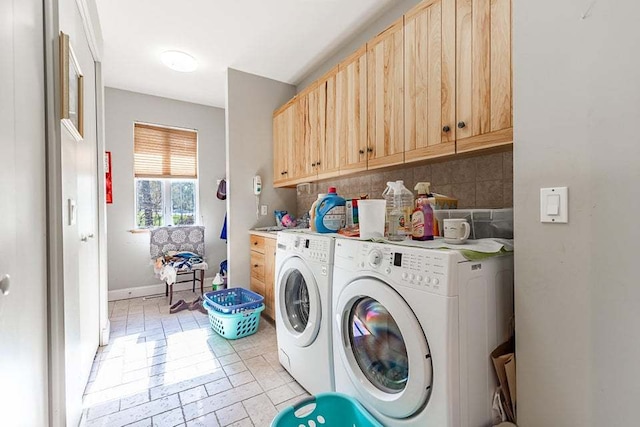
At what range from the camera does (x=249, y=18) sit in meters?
2.18

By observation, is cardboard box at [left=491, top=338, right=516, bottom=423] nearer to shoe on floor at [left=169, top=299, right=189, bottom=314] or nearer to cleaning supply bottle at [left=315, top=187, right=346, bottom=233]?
cleaning supply bottle at [left=315, top=187, right=346, bottom=233]

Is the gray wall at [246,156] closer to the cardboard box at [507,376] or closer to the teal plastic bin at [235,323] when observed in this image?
the teal plastic bin at [235,323]

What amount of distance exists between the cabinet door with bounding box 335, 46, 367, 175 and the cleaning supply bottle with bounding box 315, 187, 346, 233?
0.41 meters

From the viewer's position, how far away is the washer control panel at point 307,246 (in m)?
1.48

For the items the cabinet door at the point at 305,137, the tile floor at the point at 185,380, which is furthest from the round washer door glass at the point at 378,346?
the cabinet door at the point at 305,137

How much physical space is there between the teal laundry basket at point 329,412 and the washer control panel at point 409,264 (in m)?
0.57

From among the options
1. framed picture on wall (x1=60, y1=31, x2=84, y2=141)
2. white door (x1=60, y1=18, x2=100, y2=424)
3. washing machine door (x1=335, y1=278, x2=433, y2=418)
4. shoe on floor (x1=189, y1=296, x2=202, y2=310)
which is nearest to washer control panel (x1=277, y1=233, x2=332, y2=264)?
washing machine door (x1=335, y1=278, x2=433, y2=418)

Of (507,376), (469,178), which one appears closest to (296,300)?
(507,376)

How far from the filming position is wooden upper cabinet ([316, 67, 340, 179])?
231 cm

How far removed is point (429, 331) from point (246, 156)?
2.58 meters

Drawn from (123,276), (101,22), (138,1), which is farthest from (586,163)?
(123,276)

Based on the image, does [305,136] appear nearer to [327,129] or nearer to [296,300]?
[327,129]

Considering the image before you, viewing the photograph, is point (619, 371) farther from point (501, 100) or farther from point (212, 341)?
point (212, 341)

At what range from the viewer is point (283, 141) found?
301 centimetres
